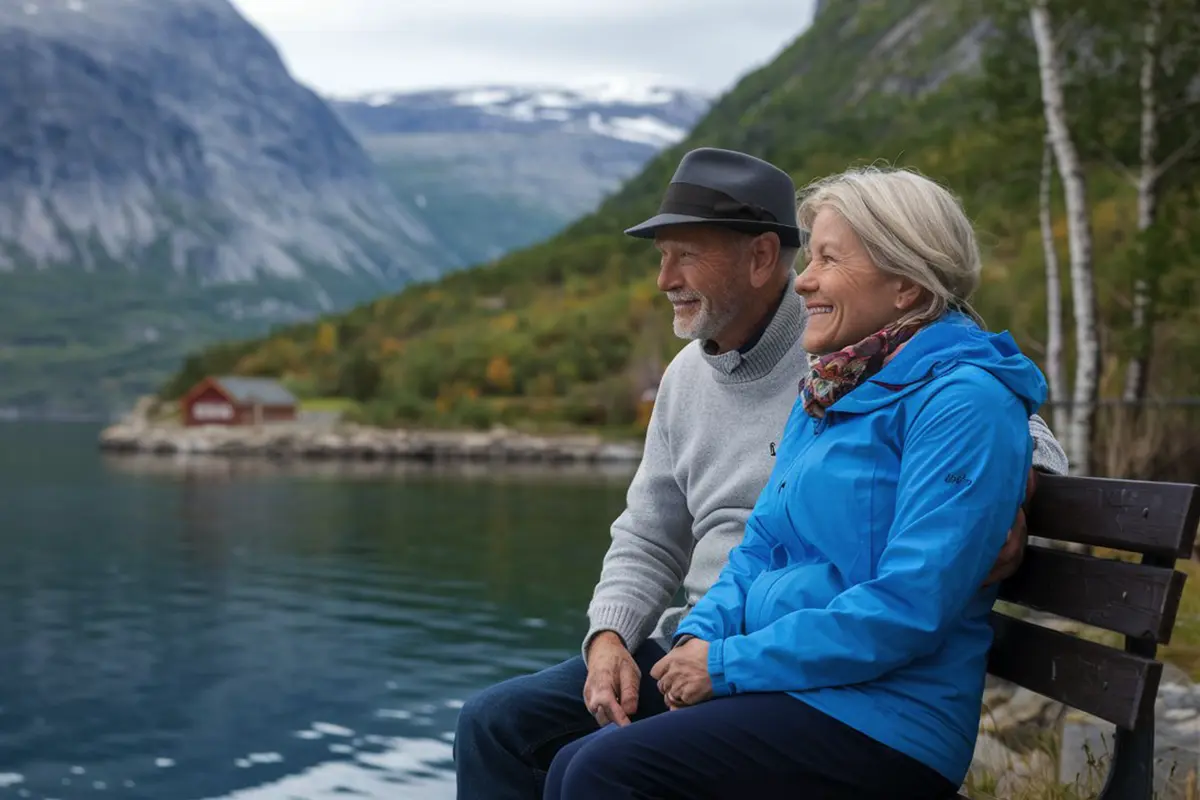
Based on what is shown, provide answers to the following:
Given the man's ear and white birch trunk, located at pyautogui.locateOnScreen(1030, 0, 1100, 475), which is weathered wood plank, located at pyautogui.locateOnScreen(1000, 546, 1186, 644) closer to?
the man's ear

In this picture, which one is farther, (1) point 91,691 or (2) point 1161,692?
(1) point 91,691

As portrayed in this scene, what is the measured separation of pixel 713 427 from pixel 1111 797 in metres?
1.11

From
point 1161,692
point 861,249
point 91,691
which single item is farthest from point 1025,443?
point 91,691

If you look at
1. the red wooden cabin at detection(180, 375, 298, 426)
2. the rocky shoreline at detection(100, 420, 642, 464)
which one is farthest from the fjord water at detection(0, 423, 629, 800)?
the red wooden cabin at detection(180, 375, 298, 426)

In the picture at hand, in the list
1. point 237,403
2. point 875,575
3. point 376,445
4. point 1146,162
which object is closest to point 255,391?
point 237,403

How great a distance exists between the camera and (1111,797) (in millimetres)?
2281

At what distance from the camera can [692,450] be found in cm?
305

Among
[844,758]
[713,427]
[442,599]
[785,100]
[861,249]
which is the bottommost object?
[442,599]

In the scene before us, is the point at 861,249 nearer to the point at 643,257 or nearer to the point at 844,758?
the point at 844,758

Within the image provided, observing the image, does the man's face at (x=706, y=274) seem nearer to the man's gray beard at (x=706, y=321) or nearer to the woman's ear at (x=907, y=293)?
the man's gray beard at (x=706, y=321)

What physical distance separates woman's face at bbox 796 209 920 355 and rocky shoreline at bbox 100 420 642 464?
47.4 metres

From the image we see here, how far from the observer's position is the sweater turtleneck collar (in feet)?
9.95

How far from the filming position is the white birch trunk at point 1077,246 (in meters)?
11.4

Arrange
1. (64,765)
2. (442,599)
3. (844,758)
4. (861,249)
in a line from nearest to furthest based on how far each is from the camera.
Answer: (844,758) < (861,249) < (64,765) < (442,599)
